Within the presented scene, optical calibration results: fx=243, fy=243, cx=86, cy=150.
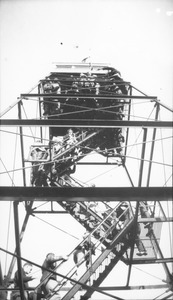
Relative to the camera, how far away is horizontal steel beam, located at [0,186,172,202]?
2760 mm

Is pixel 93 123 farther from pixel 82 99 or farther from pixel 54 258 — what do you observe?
pixel 82 99

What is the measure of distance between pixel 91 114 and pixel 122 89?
69.5 inches

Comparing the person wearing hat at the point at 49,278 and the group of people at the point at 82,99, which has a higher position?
the group of people at the point at 82,99

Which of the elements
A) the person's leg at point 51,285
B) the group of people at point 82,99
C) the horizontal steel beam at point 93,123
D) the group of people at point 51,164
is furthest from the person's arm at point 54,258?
the group of people at point 82,99

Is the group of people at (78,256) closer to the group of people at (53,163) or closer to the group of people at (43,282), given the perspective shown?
the group of people at (43,282)

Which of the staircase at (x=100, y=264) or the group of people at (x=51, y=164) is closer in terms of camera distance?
the staircase at (x=100, y=264)

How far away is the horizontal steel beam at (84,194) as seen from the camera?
2760 mm

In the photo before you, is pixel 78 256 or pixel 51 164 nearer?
pixel 78 256

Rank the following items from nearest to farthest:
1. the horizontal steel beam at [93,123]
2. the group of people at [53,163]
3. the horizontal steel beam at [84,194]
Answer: the horizontal steel beam at [84,194] < the horizontal steel beam at [93,123] < the group of people at [53,163]

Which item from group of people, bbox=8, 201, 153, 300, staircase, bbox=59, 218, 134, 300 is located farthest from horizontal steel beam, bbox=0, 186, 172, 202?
staircase, bbox=59, 218, 134, 300

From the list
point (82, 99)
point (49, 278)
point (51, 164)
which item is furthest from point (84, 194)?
point (82, 99)

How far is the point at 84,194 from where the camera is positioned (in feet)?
9.05

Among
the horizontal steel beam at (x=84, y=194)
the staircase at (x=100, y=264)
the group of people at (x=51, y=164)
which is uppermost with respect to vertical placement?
the horizontal steel beam at (x=84, y=194)

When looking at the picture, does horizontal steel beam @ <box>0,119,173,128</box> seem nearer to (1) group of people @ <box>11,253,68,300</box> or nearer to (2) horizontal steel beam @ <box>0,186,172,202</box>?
(2) horizontal steel beam @ <box>0,186,172,202</box>
